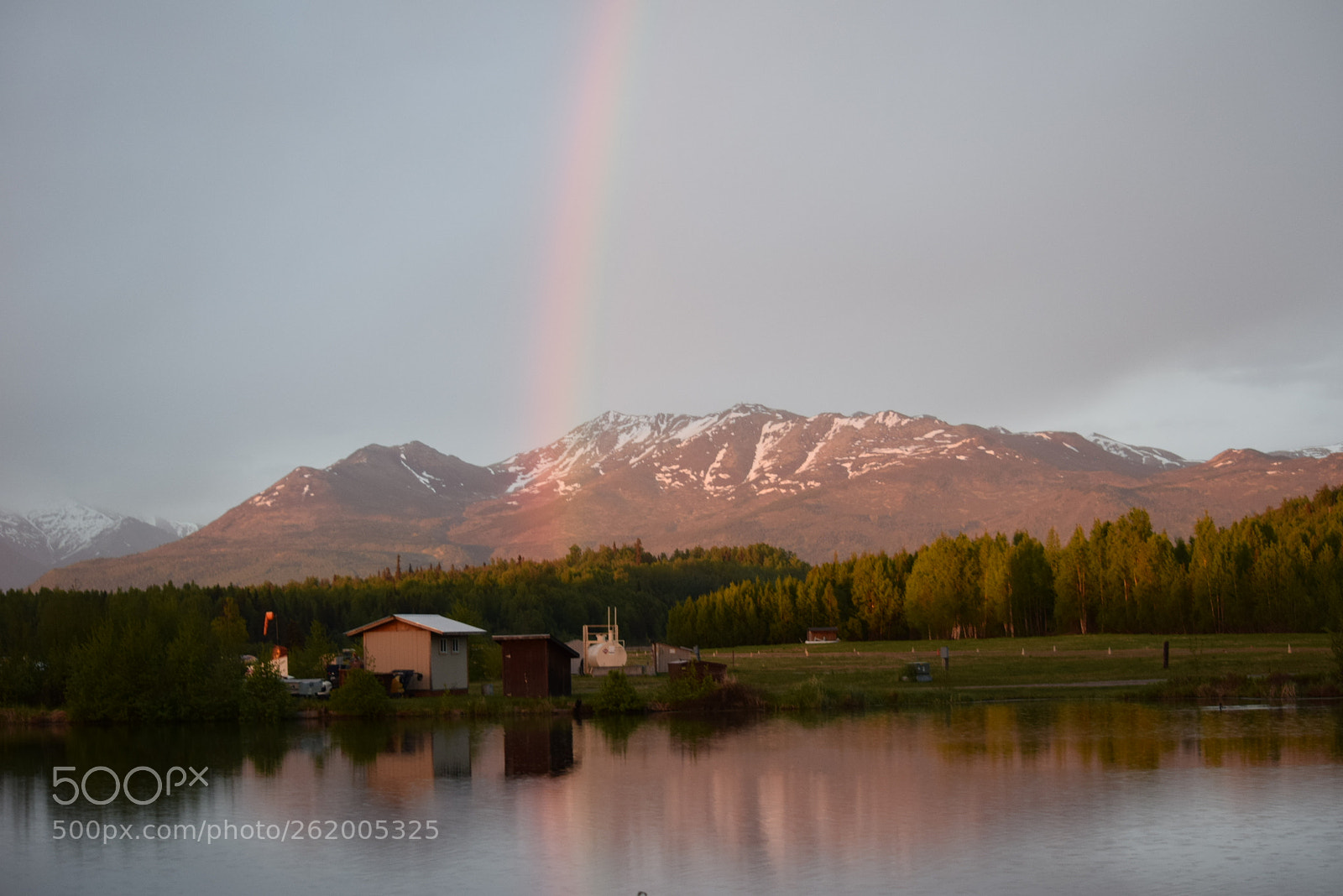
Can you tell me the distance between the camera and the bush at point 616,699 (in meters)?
48.2

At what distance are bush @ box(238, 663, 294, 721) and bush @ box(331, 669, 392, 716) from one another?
6.73 feet

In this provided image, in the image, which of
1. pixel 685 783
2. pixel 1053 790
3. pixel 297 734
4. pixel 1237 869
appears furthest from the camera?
pixel 297 734

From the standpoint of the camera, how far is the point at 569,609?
563 feet

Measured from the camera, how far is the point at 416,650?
54.8 meters

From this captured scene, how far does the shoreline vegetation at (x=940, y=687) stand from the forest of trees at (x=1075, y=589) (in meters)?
16.3

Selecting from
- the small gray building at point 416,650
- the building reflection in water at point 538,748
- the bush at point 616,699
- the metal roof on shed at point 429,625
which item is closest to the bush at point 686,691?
the bush at point 616,699

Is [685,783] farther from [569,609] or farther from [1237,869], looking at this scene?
[569,609]

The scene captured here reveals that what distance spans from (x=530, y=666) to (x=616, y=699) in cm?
676

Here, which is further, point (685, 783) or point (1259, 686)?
point (1259, 686)

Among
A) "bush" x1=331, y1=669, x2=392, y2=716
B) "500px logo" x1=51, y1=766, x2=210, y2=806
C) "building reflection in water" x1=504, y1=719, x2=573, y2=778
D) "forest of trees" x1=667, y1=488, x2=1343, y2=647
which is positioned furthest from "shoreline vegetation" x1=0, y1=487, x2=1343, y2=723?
"500px logo" x1=51, y1=766, x2=210, y2=806

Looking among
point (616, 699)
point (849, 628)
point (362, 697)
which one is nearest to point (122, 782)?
point (362, 697)

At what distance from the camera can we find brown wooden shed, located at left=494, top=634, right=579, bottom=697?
53.2 metres

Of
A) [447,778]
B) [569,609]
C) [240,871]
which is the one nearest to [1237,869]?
[240,871]

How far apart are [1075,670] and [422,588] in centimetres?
11782
